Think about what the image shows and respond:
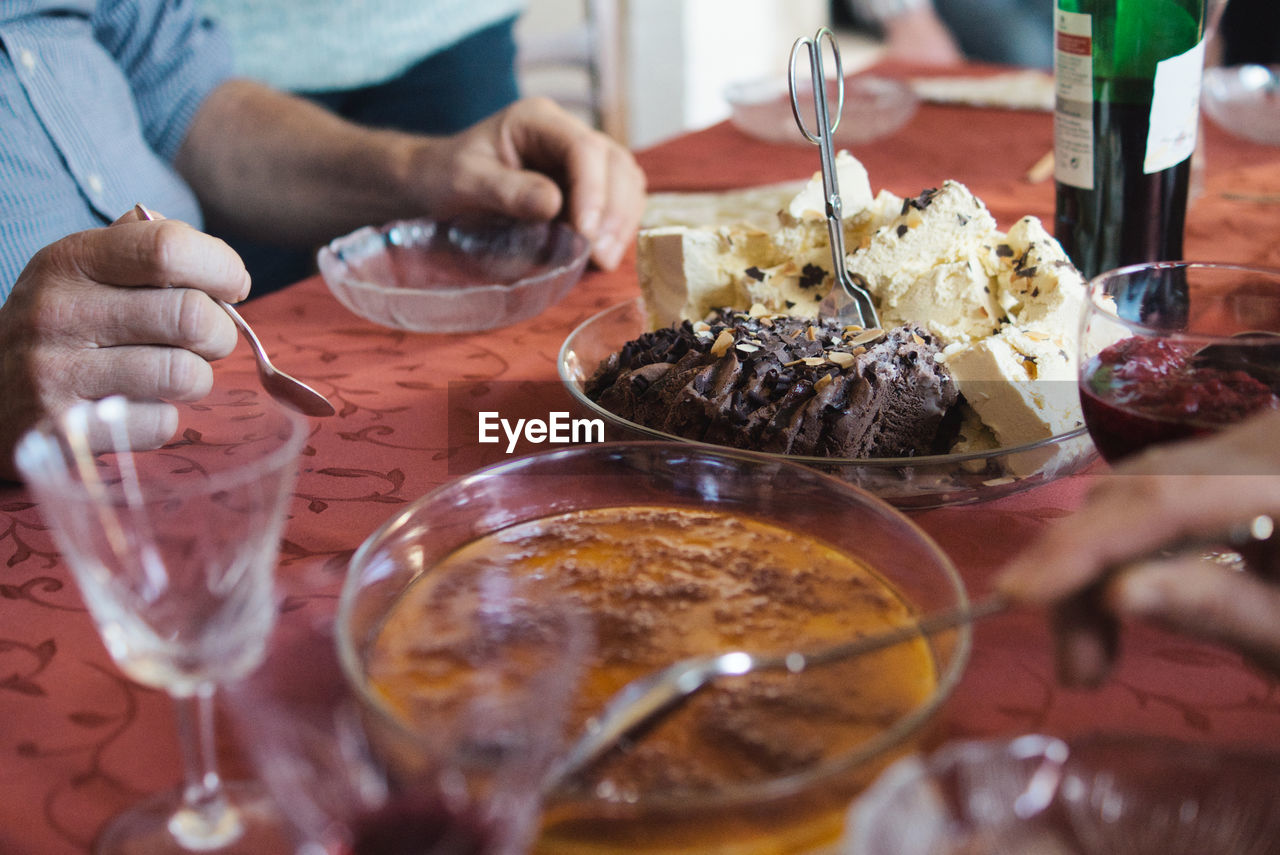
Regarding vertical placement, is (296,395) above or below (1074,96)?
below

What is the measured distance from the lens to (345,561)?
788 mm

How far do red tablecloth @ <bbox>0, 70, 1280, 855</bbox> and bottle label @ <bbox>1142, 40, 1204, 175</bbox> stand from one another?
0.33 meters

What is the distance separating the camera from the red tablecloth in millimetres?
592

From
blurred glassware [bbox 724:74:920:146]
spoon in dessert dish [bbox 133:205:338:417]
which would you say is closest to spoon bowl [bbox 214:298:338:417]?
spoon in dessert dish [bbox 133:205:338:417]

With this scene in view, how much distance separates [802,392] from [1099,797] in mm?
425

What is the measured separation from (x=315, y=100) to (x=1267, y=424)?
2127mm

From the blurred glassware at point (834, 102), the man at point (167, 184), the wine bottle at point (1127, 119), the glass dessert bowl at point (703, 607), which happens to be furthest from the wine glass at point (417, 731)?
the blurred glassware at point (834, 102)

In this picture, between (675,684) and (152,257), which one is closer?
(675,684)

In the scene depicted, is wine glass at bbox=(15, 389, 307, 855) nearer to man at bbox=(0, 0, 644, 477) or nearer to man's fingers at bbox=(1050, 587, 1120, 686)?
man at bbox=(0, 0, 644, 477)

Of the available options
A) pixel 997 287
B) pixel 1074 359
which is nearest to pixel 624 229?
pixel 997 287

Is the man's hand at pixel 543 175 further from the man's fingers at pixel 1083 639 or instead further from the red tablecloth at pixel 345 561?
the man's fingers at pixel 1083 639

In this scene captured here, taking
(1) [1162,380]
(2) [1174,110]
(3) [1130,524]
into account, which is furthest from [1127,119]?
(3) [1130,524]

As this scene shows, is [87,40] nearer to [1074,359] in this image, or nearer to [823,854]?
[1074,359]

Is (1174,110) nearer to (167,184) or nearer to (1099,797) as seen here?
(1099,797)
